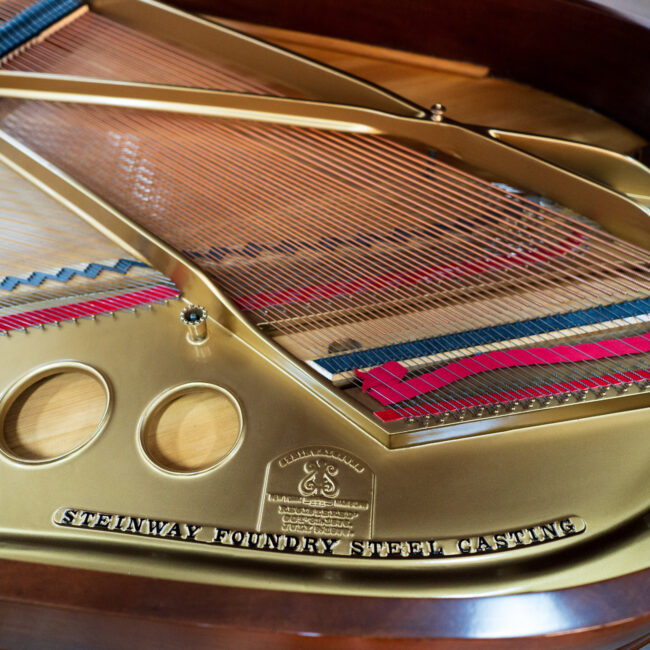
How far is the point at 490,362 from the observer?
5.26 feet

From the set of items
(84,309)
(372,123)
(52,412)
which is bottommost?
(52,412)

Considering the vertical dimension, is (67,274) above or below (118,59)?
below

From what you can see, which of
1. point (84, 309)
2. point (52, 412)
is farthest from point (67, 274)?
point (52, 412)

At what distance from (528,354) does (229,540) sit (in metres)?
0.90

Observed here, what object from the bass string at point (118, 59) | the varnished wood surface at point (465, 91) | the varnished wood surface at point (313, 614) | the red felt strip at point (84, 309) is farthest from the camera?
the varnished wood surface at point (465, 91)

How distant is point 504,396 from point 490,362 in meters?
0.11

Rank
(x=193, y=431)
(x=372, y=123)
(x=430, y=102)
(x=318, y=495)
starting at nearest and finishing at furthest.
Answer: (x=318, y=495)
(x=193, y=431)
(x=372, y=123)
(x=430, y=102)

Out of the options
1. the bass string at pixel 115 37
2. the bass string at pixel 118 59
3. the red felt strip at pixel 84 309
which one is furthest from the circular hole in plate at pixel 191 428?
the bass string at pixel 115 37

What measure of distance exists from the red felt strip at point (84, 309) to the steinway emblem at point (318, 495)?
0.67m

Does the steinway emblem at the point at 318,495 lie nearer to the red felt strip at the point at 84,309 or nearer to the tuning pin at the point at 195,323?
the tuning pin at the point at 195,323

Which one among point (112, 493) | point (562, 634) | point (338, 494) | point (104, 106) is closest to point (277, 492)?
point (338, 494)

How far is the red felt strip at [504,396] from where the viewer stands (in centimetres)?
150

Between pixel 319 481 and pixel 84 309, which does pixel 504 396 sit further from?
pixel 84 309

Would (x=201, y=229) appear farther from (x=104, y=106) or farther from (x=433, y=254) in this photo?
(x=433, y=254)
